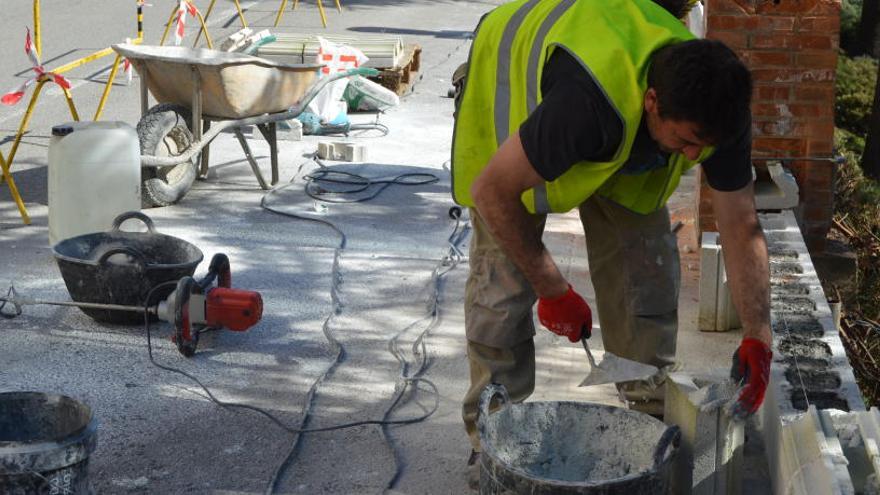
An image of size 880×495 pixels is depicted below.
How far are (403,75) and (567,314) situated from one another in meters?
7.42

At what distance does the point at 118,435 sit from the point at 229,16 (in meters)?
11.7

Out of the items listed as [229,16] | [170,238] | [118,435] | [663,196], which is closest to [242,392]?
[118,435]

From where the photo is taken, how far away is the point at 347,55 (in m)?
9.82

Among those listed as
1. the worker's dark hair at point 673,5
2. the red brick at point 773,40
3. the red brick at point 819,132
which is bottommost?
the red brick at point 819,132

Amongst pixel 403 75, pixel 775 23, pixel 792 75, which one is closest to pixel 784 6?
pixel 775 23

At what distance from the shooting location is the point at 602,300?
4.30 meters

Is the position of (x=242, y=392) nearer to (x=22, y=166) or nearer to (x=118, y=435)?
(x=118, y=435)

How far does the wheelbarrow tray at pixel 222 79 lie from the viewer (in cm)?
708

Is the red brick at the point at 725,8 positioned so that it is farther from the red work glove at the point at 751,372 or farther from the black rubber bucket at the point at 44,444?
the black rubber bucket at the point at 44,444

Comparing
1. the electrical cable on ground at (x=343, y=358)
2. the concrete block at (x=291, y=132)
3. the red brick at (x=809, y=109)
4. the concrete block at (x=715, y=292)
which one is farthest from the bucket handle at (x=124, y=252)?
the concrete block at (x=291, y=132)

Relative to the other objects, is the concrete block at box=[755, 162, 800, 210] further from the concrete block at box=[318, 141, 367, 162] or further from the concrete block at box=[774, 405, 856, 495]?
the concrete block at box=[318, 141, 367, 162]

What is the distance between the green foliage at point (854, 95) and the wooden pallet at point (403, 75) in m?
3.78

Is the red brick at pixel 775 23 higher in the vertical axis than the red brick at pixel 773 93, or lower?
higher

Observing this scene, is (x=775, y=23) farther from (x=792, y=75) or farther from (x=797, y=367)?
(x=797, y=367)
